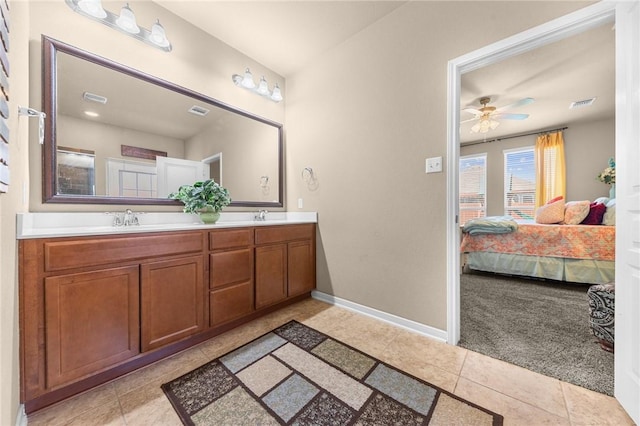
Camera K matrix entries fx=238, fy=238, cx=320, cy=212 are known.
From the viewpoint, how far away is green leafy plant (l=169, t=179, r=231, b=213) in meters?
1.91

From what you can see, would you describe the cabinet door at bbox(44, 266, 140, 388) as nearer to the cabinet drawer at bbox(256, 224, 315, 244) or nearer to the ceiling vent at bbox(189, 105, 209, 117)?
the cabinet drawer at bbox(256, 224, 315, 244)

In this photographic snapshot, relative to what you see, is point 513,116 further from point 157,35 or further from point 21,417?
point 21,417

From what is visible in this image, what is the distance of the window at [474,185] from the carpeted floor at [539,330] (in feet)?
9.46

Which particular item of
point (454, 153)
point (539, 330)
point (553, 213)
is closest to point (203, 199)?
point (454, 153)

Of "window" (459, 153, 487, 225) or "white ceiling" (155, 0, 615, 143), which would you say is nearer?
"white ceiling" (155, 0, 615, 143)

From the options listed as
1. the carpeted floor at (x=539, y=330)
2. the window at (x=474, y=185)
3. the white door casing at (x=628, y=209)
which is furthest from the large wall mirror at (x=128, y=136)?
the window at (x=474, y=185)

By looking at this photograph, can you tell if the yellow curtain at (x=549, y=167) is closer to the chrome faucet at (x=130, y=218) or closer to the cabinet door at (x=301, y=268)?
the cabinet door at (x=301, y=268)

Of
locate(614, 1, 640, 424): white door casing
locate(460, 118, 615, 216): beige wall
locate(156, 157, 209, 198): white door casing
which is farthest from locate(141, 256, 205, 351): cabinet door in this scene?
locate(460, 118, 615, 216): beige wall

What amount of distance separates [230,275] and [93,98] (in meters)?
1.54

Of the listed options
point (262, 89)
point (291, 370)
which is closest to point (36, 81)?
point (262, 89)

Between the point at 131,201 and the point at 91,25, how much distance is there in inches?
46.6

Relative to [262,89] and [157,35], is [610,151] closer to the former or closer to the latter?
[262,89]

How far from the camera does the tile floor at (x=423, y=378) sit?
43.7 inches

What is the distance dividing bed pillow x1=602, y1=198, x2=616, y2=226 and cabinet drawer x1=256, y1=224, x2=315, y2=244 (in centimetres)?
376
